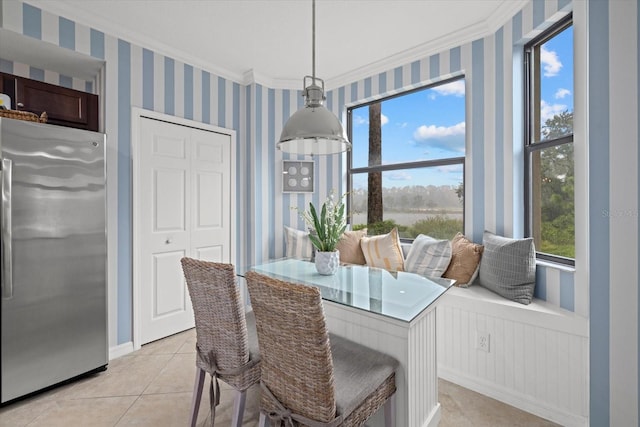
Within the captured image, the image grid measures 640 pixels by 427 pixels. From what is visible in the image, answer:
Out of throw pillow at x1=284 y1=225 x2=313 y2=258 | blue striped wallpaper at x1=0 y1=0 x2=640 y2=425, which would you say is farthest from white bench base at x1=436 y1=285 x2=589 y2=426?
throw pillow at x1=284 y1=225 x2=313 y2=258

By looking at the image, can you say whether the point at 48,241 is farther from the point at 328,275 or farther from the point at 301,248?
the point at 301,248

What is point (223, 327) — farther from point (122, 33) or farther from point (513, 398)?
point (122, 33)

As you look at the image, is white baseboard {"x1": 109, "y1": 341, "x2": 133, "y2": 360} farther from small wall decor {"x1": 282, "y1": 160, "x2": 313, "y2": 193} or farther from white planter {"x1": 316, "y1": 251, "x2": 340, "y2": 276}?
small wall decor {"x1": 282, "y1": 160, "x2": 313, "y2": 193}

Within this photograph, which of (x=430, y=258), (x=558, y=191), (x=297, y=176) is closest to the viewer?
(x=558, y=191)

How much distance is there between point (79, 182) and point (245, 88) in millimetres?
2044

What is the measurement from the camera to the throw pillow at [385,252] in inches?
109

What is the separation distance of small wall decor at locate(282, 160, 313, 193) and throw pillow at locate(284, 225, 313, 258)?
0.52 metres

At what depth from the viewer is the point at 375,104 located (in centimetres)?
349

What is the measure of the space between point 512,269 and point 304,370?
1658mm

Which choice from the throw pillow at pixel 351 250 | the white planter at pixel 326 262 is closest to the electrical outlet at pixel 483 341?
the white planter at pixel 326 262

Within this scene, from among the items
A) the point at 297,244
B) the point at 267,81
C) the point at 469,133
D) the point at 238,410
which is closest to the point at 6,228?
the point at 238,410

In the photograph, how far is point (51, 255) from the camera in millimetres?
1949

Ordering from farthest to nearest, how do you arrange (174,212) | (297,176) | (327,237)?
(297,176) → (174,212) → (327,237)

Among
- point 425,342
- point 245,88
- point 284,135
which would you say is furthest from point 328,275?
point 245,88
